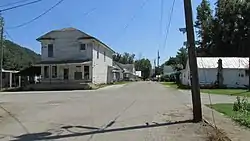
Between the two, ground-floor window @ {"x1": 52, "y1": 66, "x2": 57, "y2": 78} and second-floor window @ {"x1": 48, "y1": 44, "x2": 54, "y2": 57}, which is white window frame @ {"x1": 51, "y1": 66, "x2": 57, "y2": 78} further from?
second-floor window @ {"x1": 48, "y1": 44, "x2": 54, "y2": 57}

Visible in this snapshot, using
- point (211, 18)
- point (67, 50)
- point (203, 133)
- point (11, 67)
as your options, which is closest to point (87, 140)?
point (203, 133)

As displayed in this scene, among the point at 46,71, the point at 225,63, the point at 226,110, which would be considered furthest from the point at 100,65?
the point at 226,110

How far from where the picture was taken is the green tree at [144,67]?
550 feet

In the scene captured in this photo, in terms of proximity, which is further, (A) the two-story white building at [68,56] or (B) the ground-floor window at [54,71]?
(B) the ground-floor window at [54,71]

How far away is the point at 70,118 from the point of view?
1466 centimetres

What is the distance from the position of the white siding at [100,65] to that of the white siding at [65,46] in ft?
7.97

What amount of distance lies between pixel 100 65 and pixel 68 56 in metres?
6.87

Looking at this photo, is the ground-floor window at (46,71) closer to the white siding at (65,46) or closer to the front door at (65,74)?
the white siding at (65,46)

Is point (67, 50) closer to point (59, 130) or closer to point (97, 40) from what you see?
point (97, 40)

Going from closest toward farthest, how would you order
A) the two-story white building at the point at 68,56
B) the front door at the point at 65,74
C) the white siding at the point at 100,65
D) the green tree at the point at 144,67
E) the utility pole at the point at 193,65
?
the utility pole at the point at 193,65 < the two-story white building at the point at 68,56 < the front door at the point at 65,74 < the white siding at the point at 100,65 < the green tree at the point at 144,67

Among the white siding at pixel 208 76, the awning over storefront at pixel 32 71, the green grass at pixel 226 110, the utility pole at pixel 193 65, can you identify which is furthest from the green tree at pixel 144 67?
the utility pole at pixel 193 65

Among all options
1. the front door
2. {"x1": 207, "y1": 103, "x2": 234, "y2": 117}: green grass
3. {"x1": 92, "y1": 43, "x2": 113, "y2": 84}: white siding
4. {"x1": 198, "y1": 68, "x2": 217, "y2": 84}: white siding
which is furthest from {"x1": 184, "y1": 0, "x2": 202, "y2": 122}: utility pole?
the front door

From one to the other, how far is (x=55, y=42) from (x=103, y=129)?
42118mm

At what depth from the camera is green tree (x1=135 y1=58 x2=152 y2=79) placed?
168 m
